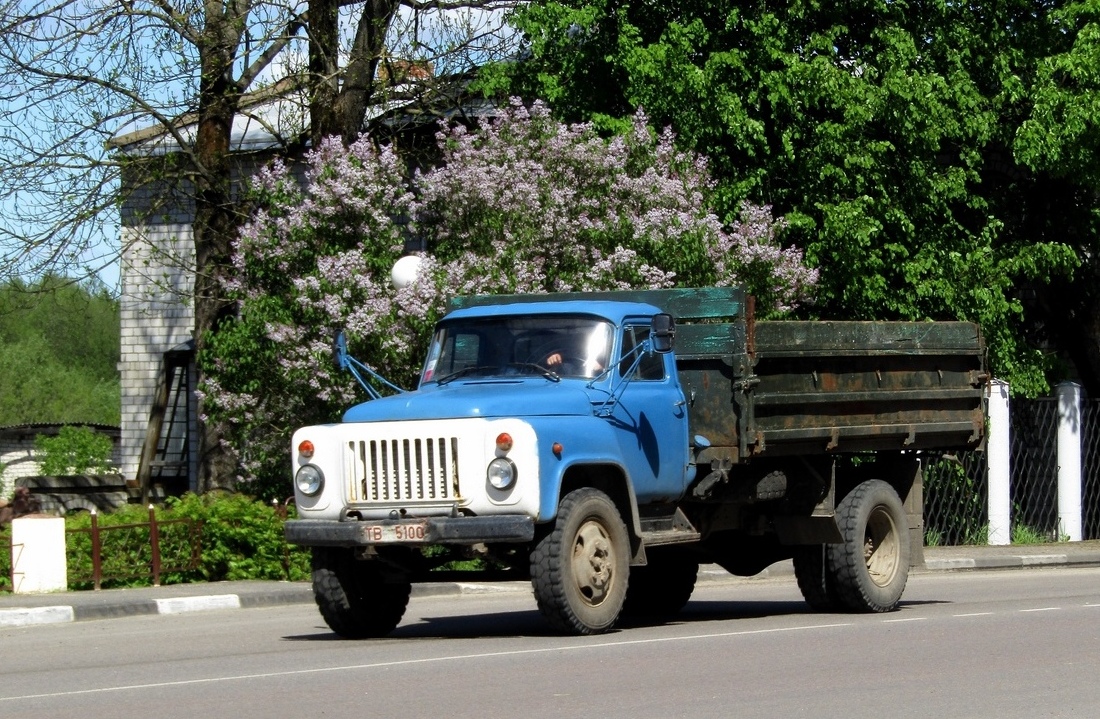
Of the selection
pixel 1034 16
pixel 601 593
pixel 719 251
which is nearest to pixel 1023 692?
pixel 601 593

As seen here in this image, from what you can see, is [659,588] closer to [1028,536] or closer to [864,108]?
[864,108]

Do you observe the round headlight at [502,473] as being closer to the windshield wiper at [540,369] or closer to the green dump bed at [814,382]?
the windshield wiper at [540,369]

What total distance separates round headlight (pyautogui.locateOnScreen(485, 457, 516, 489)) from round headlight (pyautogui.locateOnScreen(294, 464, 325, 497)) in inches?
53.4

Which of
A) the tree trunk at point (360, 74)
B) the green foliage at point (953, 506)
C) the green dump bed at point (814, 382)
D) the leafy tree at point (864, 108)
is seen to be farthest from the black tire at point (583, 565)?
the green foliage at point (953, 506)

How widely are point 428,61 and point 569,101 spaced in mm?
2173

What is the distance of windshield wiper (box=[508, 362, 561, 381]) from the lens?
12109 mm

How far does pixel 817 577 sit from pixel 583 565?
318cm

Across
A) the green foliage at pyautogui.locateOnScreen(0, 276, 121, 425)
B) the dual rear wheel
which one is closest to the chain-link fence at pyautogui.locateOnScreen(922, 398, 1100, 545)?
the dual rear wheel

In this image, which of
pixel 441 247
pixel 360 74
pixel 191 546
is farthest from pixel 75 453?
pixel 191 546

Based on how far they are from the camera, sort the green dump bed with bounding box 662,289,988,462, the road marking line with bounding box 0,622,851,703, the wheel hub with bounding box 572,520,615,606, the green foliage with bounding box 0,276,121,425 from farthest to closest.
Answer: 1. the green foliage with bounding box 0,276,121,425
2. the green dump bed with bounding box 662,289,988,462
3. the wheel hub with bounding box 572,520,615,606
4. the road marking line with bounding box 0,622,851,703

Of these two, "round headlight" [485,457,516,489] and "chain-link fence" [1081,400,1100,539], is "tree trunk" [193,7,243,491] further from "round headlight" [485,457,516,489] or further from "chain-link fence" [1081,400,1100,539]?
"chain-link fence" [1081,400,1100,539]

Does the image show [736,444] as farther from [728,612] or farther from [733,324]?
[728,612]

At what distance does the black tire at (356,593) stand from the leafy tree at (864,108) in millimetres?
12308

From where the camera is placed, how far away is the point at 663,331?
39.4 ft
